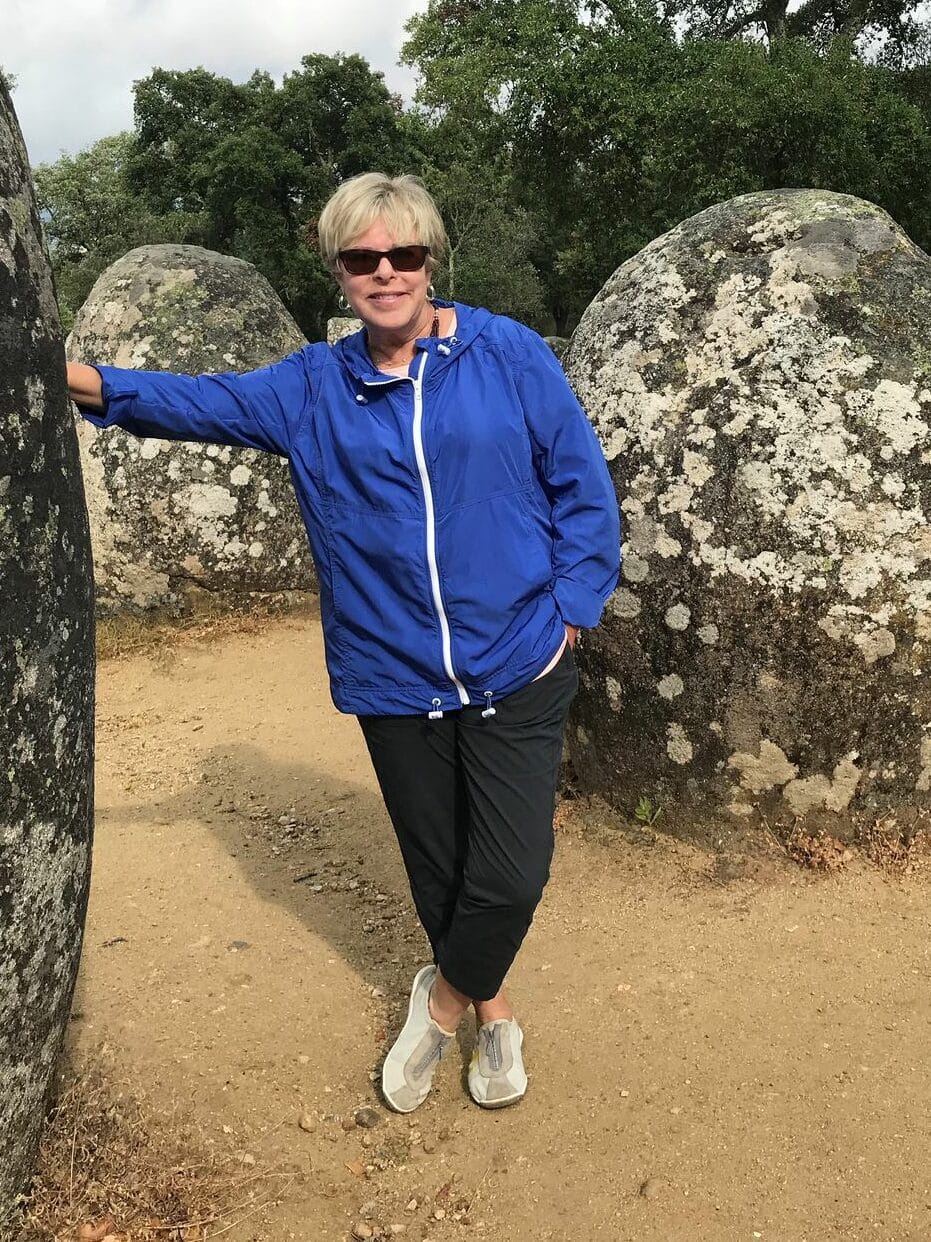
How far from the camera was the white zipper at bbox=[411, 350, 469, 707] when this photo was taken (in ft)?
8.29

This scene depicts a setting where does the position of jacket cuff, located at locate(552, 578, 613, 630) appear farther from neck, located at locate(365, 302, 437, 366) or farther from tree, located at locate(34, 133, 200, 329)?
tree, located at locate(34, 133, 200, 329)

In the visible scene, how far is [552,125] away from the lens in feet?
57.4

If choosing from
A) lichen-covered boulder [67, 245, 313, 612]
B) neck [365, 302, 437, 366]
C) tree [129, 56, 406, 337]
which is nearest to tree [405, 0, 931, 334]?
tree [129, 56, 406, 337]

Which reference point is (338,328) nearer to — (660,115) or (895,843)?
(660,115)

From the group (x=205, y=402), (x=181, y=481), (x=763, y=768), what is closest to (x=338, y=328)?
(x=181, y=481)

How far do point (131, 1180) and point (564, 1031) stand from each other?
1.31 m

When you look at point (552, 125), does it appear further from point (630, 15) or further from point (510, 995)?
point (510, 995)

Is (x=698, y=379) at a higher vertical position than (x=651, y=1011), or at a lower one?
higher

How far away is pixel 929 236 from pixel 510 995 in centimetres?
1743

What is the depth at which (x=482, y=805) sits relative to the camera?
2723mm

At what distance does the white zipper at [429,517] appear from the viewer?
2525 mm

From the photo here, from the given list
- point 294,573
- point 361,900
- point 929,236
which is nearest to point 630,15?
point 929,236

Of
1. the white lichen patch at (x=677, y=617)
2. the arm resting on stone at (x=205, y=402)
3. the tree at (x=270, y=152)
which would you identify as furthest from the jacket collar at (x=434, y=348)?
the tree at (x=270, y=152)

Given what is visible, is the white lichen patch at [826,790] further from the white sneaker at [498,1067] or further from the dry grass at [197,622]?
the dry grass at [197,622]
